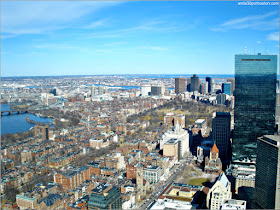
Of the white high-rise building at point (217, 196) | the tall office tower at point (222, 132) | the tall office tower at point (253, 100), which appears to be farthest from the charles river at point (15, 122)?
the white high-rise building at point (217, 196)

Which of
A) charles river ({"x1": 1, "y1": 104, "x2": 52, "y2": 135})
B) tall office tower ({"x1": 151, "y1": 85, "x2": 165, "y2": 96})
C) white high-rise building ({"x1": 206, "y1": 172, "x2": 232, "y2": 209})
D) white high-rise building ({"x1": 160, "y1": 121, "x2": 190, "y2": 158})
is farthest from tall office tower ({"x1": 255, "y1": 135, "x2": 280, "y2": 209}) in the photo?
tall office tower ({"x1": 151, "y1": 85, "x2": 165, "y2": 96})

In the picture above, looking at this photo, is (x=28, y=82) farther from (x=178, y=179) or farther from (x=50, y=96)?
(x=178, y=179)

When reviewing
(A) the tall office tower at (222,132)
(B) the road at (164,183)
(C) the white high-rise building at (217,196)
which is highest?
(A) the tall office tower at (222,132)

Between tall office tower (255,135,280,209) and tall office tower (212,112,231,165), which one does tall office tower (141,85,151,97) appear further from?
tall office tower (255,135,280,209)

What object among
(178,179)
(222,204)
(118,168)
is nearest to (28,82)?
(118,168)

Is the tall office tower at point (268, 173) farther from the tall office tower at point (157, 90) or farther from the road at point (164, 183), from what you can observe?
the tall office tower at point (157, 90)

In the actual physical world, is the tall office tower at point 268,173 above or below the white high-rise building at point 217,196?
above

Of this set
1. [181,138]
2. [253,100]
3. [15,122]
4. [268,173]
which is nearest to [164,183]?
[181,138]
